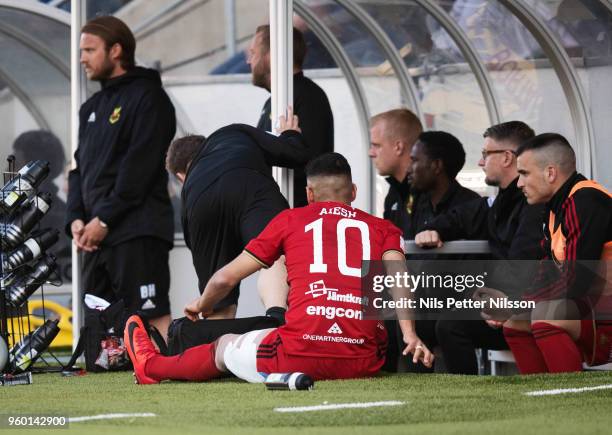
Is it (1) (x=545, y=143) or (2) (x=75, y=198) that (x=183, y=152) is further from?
(1) (x=545, y=143)

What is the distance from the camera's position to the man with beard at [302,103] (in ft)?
28.5

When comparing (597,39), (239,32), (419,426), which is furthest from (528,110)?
(239,32)

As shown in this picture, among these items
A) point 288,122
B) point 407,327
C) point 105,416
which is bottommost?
point 105,416

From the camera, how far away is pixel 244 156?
26.6ft

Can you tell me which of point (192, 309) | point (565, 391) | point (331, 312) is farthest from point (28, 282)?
point (565, 391)

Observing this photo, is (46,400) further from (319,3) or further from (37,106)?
(37,106)

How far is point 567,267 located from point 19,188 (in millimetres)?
3003

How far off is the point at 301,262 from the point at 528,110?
3.98 meters

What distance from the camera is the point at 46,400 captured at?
6312mm

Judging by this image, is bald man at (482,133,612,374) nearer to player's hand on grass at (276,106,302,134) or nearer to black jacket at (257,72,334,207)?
player's hand on grass at (276,106,302,134)

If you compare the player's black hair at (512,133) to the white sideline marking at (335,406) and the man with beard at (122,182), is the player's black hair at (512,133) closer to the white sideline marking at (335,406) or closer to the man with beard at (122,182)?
the man with beard at (122,182)

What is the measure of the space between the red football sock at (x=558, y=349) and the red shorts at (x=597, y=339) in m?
0.06

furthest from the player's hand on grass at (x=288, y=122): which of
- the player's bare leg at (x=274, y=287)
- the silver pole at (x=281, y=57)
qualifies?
the player's bare leg at (x=274, y=287)

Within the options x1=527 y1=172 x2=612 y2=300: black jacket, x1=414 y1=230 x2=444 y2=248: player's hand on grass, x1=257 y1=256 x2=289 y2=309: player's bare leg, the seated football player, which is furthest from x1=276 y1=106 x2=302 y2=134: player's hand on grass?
x1=527 y1=172 x2=612 y2=300: black jacket
